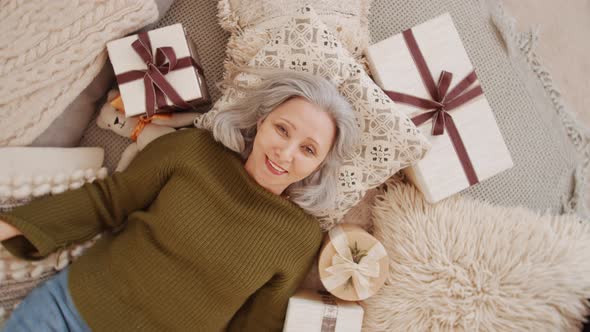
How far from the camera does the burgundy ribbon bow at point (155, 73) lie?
1.32 metres

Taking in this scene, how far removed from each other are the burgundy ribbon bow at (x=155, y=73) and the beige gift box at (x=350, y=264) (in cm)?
76

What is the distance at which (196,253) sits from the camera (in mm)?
1294

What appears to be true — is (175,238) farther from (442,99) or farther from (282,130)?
(442,99)

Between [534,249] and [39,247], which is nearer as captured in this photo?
[39,247]

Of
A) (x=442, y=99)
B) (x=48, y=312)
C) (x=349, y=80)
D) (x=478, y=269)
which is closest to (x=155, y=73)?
(x=349, y=80)

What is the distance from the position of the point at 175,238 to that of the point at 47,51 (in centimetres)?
75

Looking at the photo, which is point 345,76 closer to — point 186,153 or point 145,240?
point 186,153

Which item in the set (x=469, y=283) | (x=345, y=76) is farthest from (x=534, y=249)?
(x=345, y=76)

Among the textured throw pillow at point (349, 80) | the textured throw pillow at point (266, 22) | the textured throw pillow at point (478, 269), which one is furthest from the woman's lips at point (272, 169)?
the textured throw pillow at point (478, 269)

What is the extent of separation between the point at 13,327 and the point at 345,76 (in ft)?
4.46

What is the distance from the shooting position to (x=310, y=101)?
121cm

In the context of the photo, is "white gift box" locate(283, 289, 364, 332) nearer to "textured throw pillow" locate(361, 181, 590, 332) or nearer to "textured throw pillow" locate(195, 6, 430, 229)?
"textured throw pillow" locate(361, 181, 590, 332)

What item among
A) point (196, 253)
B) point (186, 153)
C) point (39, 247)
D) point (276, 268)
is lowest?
point (276, 268)

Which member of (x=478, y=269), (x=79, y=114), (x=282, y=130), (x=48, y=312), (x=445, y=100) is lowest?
(x=478, y=269)
